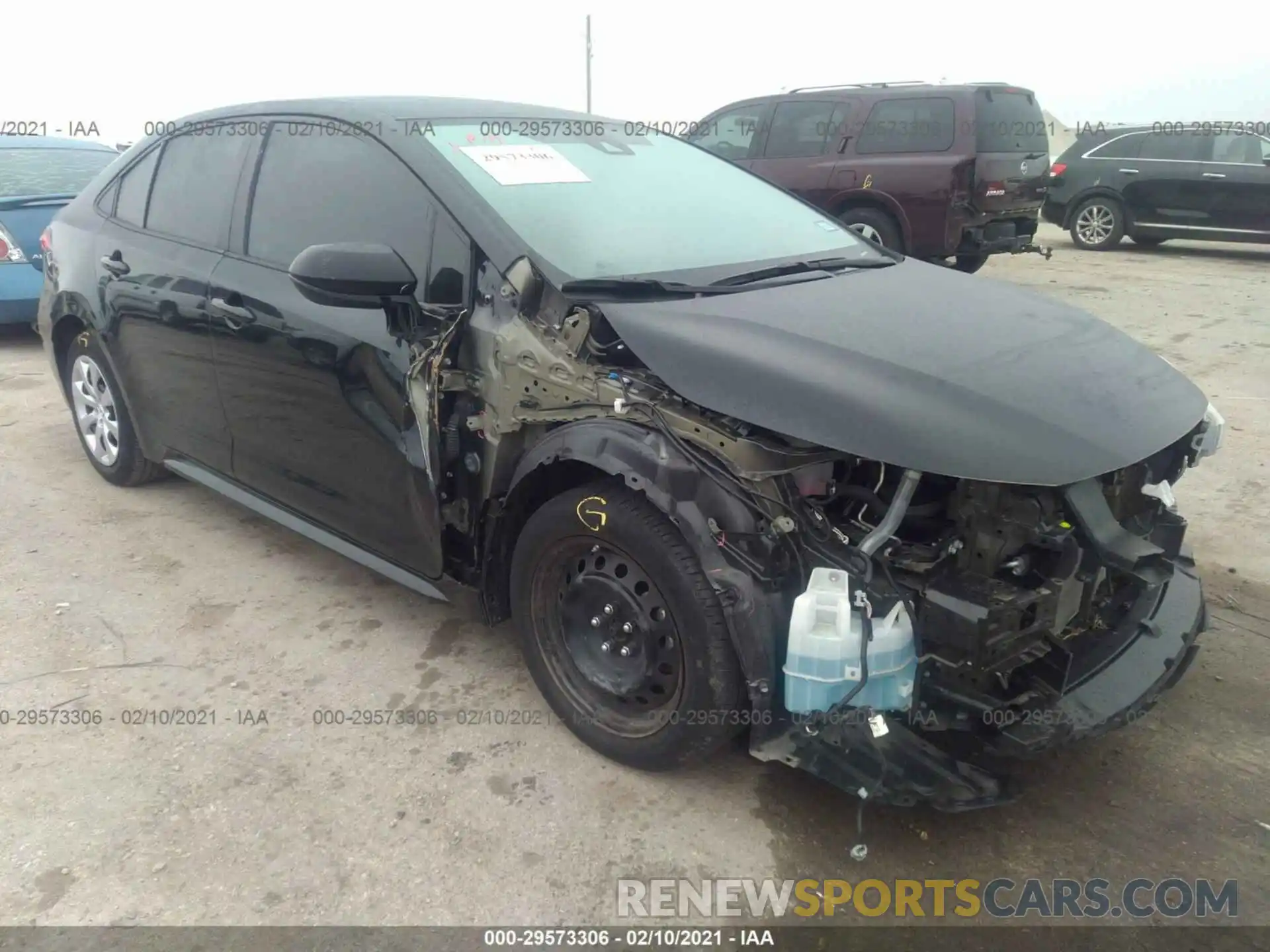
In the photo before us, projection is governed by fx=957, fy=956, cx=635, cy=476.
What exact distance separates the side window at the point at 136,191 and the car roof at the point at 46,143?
15.6 feet

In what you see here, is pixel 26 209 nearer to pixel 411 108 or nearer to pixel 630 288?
pixel 411 108

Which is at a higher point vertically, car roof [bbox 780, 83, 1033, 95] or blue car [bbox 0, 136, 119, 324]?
car roof [bbox 780, 83, 1033, 95]

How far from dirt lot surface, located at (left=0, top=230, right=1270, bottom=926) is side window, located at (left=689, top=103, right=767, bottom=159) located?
787 cm

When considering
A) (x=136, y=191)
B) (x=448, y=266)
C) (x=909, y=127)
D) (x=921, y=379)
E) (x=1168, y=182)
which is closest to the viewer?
(x=921, y=379)

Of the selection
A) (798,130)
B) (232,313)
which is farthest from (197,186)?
(798,130)

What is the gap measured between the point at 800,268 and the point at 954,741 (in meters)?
1.50

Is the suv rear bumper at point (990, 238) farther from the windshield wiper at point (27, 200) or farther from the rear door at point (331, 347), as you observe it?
the windshield wiper at point (27, 200)

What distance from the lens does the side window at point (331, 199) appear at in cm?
287

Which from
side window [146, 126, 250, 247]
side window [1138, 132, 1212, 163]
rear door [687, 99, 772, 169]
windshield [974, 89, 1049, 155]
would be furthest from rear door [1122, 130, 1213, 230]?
side window [146, 126, 250, 247]

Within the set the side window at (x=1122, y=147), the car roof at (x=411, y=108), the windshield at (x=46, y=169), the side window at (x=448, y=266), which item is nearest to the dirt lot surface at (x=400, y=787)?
the side window at (x=448, y=266)

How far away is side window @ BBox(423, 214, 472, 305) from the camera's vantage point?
2.72 meters

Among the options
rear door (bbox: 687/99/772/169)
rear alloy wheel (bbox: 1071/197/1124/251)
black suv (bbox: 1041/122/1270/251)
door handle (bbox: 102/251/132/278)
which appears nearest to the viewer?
door handle (bbox: 102/251/132/278)

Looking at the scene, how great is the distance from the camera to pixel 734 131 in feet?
34.9

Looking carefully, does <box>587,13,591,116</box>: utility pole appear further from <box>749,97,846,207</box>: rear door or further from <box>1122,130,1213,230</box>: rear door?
<box>1122,130,1213,230</box>: rear door
